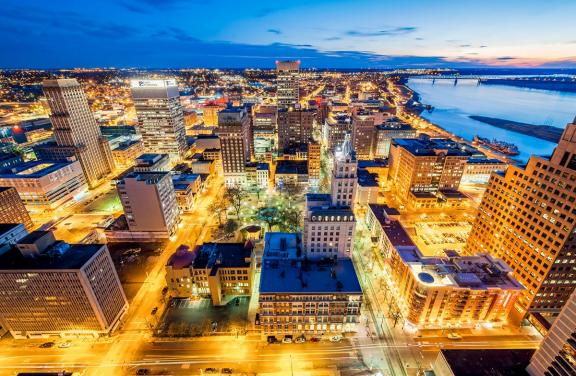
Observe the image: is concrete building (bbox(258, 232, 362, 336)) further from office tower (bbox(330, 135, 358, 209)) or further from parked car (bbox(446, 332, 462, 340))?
parked car (bbox(446, 332, 462, 340))

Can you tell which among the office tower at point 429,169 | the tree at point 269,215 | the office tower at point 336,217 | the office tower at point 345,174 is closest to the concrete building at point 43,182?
the tree at point 269,215

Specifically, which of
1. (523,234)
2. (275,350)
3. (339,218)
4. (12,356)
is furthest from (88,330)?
(523,234)

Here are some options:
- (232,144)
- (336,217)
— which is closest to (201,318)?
(336,217)

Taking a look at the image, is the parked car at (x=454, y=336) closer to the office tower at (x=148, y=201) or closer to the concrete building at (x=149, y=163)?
the office tower at (x=148, y=201)

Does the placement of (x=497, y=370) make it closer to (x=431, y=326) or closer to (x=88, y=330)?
(x=431, y=326)

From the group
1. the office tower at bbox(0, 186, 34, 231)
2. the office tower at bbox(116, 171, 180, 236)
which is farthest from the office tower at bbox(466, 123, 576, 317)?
the office tower at bbox(0, 186, 34, 231)
